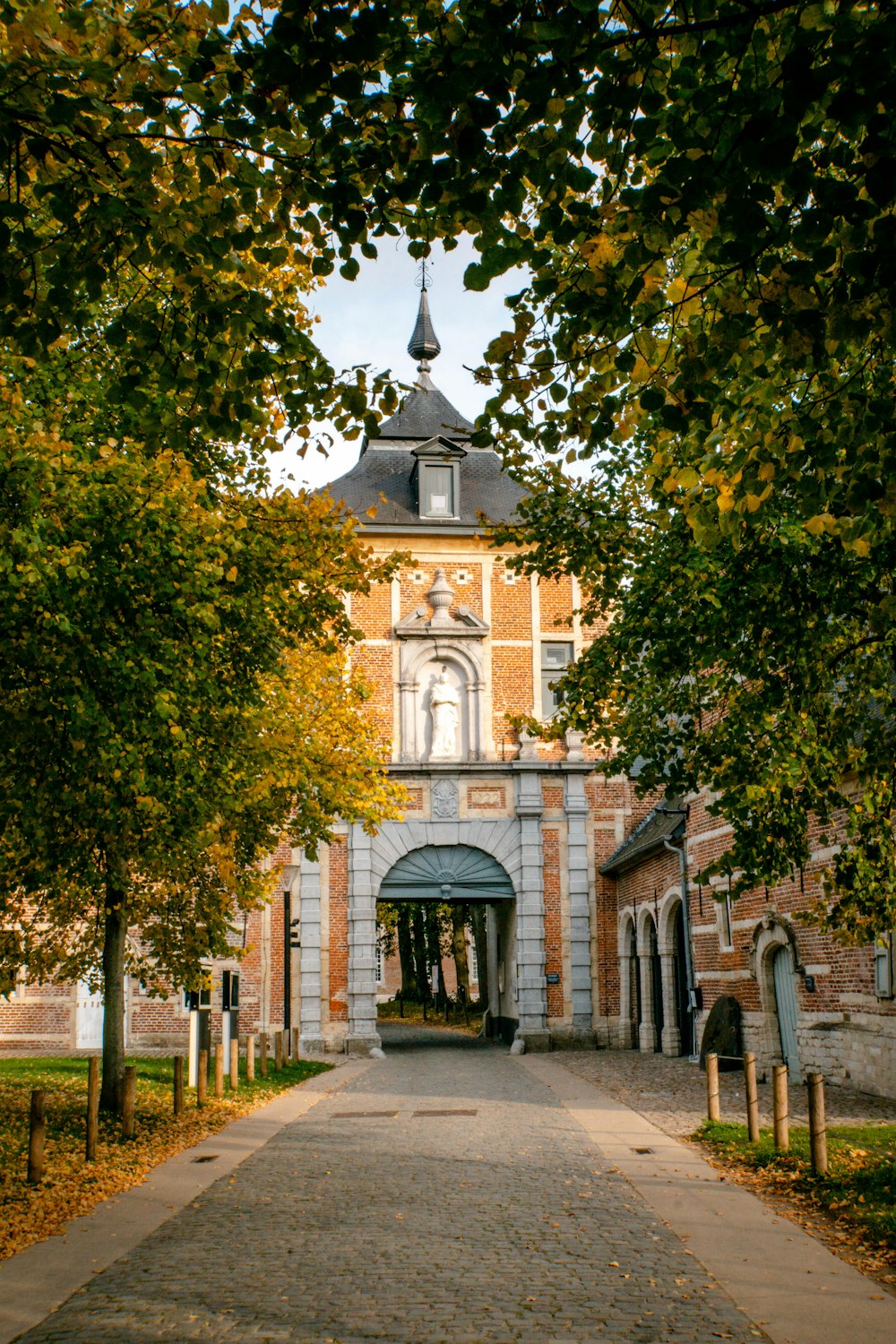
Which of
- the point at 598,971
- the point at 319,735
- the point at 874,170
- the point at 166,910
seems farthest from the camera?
the point at 598,971

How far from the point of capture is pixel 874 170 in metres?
Result: 3.54

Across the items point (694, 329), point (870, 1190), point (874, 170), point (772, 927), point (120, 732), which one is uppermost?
A: point (694, 329)

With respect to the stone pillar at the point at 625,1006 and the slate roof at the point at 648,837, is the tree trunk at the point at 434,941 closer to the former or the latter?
the stone pillar at the point at 625,1006

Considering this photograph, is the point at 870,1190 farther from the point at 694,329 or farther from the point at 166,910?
the point at 166,910

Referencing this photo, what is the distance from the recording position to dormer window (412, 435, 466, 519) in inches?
1132

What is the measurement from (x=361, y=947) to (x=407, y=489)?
11.1 metres

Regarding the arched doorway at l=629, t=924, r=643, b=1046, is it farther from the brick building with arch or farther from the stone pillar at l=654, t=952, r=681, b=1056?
the stone pillar at l=654, t=952, r=681, b=1056

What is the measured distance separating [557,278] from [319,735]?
466 inches

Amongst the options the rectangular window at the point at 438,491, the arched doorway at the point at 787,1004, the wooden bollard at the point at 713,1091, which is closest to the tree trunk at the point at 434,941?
the rectangular window at the point at 438,491

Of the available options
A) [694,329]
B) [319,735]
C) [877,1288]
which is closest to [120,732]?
[694,329]

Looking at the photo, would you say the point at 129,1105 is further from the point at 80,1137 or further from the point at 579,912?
the point at 579,912

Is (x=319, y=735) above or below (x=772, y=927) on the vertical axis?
above

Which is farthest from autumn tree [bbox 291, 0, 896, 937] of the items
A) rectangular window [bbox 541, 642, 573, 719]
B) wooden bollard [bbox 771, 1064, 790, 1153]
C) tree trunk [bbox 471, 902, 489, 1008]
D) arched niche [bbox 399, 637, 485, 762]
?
tree trunk [bbox 471, 902, 489, 1008]

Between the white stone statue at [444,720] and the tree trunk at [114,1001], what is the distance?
47.4ft
